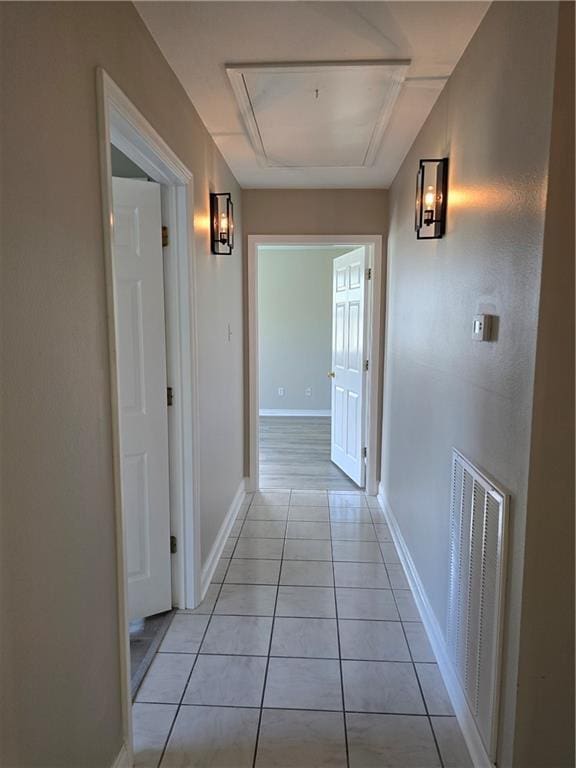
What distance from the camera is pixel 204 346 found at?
8.74 feet

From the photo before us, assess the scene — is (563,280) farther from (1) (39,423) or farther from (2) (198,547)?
(2) (198,547)

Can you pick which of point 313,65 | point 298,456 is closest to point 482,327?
point 313,65

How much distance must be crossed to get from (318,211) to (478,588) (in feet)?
10.2

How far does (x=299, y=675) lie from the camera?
204cm

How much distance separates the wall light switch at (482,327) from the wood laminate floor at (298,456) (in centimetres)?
289

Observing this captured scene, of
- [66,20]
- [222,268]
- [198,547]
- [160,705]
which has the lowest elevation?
[160,705]

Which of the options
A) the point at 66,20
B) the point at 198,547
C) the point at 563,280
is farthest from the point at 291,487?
the point at 66,20

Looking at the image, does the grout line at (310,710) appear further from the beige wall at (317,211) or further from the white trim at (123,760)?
the beige wall at (317,211)

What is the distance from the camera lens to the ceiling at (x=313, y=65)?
162cm

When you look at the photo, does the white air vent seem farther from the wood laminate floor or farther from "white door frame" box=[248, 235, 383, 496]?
the wood laminate floor

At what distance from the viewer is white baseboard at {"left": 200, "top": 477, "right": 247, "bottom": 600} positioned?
2693mm

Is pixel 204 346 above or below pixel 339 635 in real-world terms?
above

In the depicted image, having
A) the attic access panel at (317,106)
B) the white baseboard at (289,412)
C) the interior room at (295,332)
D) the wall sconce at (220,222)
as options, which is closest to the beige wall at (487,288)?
the attic access panel at (317,106)

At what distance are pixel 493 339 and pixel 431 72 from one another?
1.22m
